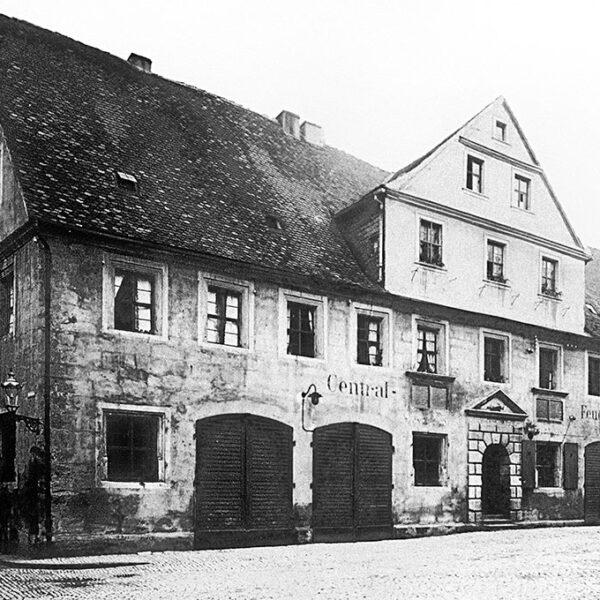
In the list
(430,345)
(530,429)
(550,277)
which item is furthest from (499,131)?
(530,429)

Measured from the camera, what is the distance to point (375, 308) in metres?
21.9

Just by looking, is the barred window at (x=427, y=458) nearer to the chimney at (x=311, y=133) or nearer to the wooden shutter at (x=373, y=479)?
the wooden shutter at (x=373, y=479)

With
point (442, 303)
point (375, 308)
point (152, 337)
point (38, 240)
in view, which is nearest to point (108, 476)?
point (152, 337)

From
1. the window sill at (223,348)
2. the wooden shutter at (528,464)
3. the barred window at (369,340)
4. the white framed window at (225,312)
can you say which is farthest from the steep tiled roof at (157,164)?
the wooden shutter at (528,464)

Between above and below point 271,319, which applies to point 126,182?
above

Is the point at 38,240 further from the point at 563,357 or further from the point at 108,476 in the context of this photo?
the point at 563,357

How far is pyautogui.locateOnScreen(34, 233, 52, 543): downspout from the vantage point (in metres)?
15.8

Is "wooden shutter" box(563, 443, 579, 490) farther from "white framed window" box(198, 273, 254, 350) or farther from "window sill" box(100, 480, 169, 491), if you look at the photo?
"window sill" box(100, 480, 169, 491)

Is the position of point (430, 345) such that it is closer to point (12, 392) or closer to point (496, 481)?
point (496, 481)

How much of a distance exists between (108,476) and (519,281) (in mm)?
14012

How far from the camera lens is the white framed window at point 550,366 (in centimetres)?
2639

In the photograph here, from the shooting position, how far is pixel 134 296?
1780 centimetres

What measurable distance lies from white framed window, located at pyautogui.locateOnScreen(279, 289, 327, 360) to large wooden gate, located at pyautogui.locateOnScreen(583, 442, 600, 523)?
11.3 metres

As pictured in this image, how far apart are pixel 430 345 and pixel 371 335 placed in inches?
81.7
